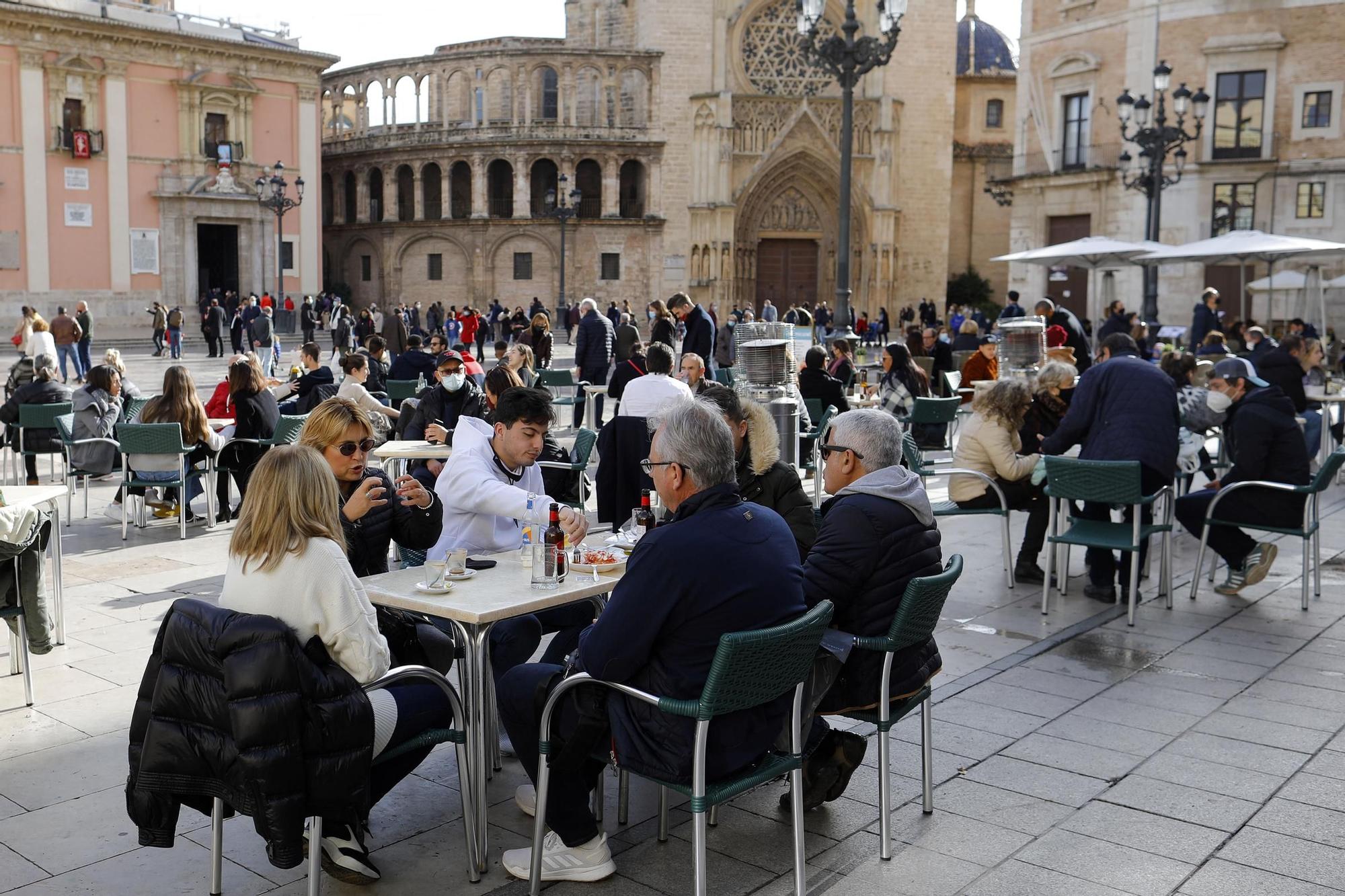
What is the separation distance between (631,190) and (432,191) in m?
6.72

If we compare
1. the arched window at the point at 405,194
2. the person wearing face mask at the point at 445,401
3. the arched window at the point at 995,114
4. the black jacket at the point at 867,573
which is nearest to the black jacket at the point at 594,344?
the person wearing face mask at the point at 445,401

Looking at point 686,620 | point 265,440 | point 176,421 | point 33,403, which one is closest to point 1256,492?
point 686,620

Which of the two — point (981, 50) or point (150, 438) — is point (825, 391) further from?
point (981, 50)

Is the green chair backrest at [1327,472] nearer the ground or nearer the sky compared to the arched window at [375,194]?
nearer the ground

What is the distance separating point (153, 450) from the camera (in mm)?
8297

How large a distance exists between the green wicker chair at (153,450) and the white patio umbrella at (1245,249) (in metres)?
12.1

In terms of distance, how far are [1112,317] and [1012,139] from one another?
30.7 meters

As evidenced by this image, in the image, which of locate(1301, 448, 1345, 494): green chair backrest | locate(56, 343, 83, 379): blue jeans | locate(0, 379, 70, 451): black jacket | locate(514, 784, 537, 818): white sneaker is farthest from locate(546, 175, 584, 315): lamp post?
locate(514, 784, 537, 818): white sneaker

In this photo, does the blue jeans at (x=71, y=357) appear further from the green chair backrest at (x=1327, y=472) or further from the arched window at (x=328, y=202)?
the green chair backrest at (x=1327, y=472)

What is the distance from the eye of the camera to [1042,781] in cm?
451

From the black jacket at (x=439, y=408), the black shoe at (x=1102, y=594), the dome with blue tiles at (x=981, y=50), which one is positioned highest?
the dome with blue tiles at (x=981, y=50)

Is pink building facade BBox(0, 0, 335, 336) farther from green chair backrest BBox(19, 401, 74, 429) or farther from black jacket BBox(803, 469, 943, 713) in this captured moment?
black jacket BBox(803, 469, 943, 713)

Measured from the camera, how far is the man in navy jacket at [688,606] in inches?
131

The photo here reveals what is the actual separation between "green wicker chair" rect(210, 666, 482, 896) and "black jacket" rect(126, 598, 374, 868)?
0.11 meters
